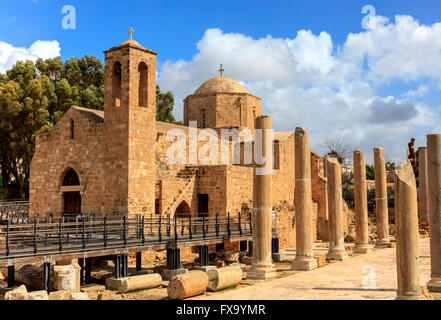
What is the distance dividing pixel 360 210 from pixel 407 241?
34.0 feet

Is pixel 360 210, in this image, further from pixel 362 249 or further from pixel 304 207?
pixel 304 207

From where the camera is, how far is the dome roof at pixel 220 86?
3177 centimetres

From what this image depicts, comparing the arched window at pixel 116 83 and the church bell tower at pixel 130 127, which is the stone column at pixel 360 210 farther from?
the arched window at pixel 116 83

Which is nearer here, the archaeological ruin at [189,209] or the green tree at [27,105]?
the archaeological ruin at [189,209]

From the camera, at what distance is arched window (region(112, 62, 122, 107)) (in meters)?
20.6

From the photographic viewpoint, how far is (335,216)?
17188 mm

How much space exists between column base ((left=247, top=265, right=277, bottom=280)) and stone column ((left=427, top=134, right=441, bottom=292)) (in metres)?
4.09

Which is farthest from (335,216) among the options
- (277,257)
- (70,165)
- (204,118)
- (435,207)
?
(204,118)

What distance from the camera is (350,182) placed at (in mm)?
45531

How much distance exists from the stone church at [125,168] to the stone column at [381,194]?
684 cm

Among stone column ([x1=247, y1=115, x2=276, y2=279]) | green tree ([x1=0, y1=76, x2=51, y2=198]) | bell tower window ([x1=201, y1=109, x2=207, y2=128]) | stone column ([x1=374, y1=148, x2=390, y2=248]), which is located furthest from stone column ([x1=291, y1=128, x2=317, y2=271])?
green tree ([x1=0, y1=76, x2=51, y2=198])

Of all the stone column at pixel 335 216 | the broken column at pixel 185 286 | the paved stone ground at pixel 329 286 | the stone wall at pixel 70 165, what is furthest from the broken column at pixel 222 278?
the stone wall at pixel 70 165
